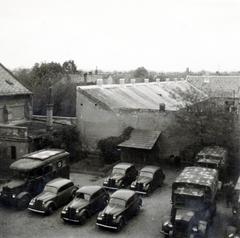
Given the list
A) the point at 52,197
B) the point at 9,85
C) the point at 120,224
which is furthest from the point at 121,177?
the point at 9,85

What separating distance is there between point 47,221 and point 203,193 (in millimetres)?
8151

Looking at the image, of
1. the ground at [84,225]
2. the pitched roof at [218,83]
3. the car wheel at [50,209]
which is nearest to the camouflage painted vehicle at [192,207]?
the ground at [84,225]

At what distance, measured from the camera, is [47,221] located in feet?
66.8

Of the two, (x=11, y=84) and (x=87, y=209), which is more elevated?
(x=11, y=84)

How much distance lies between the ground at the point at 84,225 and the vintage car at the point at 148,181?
110 centimetres

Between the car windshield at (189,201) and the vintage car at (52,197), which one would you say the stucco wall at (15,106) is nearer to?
the vintage car at (52,197)

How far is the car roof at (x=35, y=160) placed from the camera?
903 inches

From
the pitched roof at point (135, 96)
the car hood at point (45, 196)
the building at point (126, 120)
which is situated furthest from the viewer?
the pitched roof at point (135, 96)

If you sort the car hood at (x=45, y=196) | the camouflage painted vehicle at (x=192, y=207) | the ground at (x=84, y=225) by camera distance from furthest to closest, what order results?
1. the car hood at (x=45, y=196)
2. the ground at (x=84, y=225)
3. the camouflage painted vehicle at (x=192, y=207)

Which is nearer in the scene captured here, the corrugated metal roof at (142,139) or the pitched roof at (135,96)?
the corrugated metal roof at (142,139)

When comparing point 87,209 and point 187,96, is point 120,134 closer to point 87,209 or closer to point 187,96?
point 187,96

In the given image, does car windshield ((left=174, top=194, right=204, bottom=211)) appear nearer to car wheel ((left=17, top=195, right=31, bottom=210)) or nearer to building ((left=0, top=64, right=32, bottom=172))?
car wheel ((left=17, top=195, right=31, bottom=210))

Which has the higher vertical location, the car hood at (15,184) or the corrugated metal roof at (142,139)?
the corrugated metal roof at (142,139)

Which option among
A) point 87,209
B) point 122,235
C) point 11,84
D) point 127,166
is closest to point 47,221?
point 87,209
